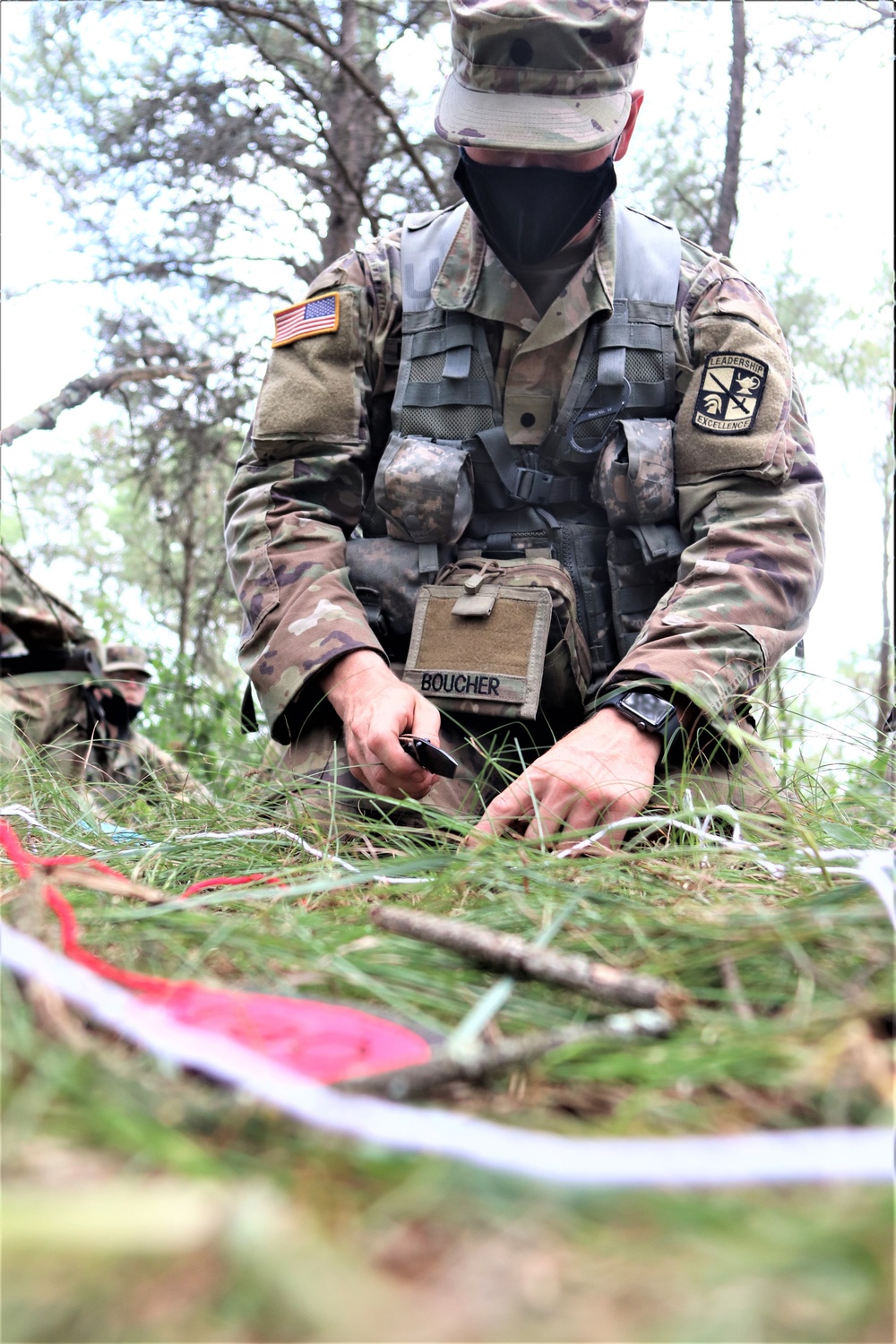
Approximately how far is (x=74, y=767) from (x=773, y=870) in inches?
112

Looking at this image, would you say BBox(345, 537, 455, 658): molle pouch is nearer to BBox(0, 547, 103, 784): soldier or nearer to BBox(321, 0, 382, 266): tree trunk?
BBox(0, 547, 103, 784): soldier

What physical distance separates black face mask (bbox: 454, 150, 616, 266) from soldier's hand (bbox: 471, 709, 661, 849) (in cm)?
114

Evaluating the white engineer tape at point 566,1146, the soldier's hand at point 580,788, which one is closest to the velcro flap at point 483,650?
the soldier's hand at point 580,788

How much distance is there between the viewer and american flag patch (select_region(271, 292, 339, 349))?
101 inches

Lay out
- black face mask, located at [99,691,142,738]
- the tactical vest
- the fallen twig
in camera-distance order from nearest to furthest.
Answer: the fallen twig
the tactical vest
black face mask, located at [99,691,142,738]

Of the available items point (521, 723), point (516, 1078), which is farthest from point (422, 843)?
point (516, 1078)

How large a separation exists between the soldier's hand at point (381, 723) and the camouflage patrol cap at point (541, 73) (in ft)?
3.60

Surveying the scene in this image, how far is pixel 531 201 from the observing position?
7.85 ft

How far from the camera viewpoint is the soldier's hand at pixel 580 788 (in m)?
1.79

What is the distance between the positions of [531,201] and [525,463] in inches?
22.1

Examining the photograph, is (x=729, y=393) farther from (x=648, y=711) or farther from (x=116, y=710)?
(x=116, y=710)

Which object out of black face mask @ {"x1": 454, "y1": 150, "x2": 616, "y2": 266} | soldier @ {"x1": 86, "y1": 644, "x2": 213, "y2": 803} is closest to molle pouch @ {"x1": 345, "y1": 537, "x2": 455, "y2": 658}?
black face mask @ {"x1": 454, "y1": 150, "x2": 616, "y2": 266}

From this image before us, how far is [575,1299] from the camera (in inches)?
22.4

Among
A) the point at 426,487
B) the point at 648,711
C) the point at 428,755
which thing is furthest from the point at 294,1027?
the point at 426,487
